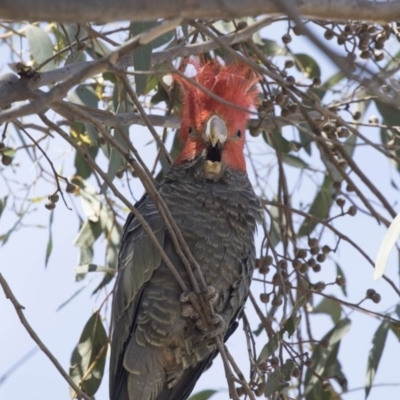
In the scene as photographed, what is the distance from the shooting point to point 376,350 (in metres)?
3.14

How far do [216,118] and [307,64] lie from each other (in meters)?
1.00

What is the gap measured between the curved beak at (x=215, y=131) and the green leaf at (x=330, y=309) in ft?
4.11

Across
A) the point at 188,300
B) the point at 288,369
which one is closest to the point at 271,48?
the point at 188,300

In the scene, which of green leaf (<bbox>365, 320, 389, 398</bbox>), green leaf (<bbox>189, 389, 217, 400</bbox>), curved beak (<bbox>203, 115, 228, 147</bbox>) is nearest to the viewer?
curved beak (<bbox>203, 115, 228, 147</bbox>)

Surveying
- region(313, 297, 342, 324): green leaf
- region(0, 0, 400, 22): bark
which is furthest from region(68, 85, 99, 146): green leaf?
region(0, 0, 400, 22): bark

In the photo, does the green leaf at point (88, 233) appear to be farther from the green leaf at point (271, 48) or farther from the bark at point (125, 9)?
the bark at point (125, 9)

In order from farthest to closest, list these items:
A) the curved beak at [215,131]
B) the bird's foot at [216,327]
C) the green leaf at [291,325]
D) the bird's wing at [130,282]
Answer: the curved beak at [215,131]
the bird's wing at [130,282]
the bird's foot at [216,327]
the green leaf at [291,325]

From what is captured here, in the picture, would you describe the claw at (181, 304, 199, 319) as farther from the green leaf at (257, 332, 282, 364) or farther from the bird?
the green leaf at (257, 332, 282, 364)

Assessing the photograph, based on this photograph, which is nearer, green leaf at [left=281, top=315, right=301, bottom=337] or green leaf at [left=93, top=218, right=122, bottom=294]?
green leaf at [left=281, top=315, right=301, bottom=337]

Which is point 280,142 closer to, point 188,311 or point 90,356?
point 188,311

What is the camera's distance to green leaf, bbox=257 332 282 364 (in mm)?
2477

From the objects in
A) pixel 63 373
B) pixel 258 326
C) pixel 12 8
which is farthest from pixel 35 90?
pixel 258 326

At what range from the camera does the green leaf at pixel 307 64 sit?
3.70 metres

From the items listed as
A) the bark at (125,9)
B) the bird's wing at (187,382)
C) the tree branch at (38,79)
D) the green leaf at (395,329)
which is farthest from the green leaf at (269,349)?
the bark at (125,9)
